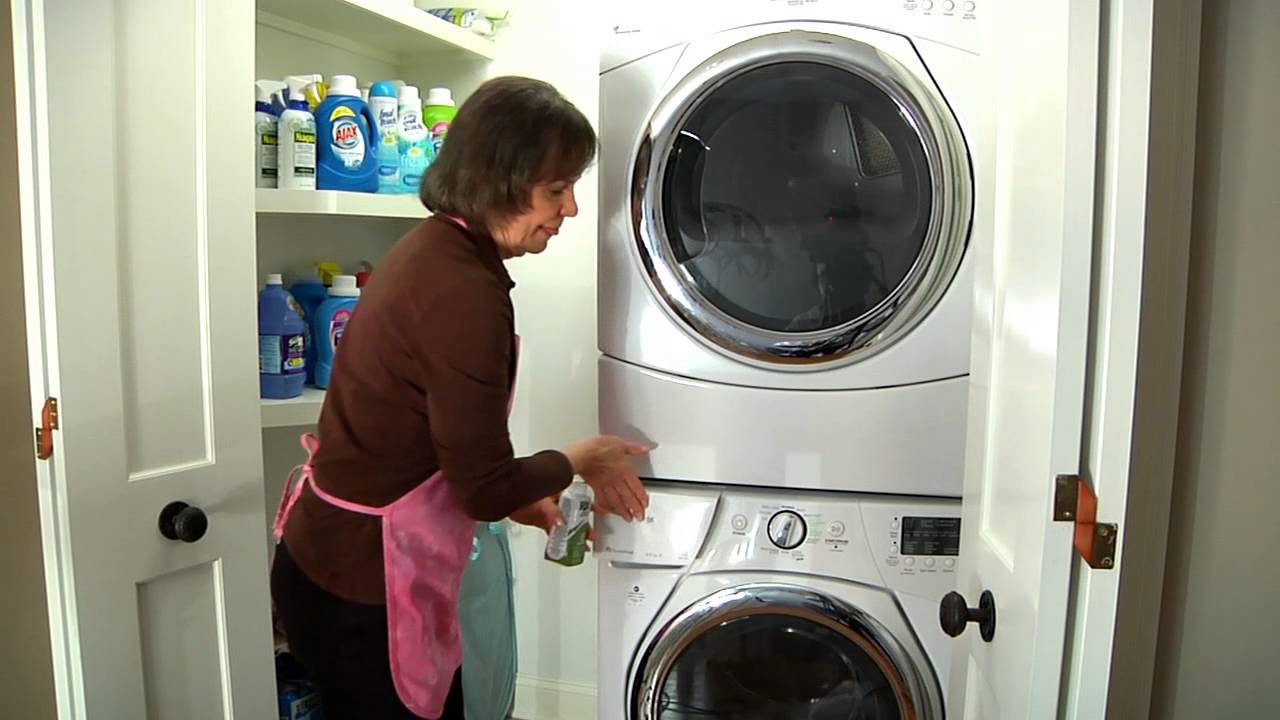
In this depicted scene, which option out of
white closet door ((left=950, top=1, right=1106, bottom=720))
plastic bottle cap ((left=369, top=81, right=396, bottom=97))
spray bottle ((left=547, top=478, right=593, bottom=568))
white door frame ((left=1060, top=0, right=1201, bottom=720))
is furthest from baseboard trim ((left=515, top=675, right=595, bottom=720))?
white door frame ((left=1060, top=0, right=1201, bottom=720))

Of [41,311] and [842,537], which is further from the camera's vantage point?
[842,537]

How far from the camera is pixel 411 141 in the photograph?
1906mm

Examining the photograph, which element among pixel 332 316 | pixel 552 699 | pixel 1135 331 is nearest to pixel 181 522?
pixel 332 316

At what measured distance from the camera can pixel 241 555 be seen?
1428 millimetres

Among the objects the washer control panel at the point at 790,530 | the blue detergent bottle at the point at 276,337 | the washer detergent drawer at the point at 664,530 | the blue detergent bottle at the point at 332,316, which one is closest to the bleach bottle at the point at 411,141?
the blue detergent bottle at the point at 332,316

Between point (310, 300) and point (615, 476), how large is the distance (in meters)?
0.75

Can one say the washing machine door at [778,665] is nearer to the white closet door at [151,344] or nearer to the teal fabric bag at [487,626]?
the teal fabric bag at [487,626]

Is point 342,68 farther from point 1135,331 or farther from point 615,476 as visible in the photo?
point 1135,331

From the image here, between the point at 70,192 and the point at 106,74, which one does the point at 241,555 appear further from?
the point at 106,74

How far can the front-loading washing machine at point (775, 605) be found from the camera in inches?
60.2

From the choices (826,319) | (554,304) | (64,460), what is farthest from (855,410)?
(64,460)

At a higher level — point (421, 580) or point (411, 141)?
point (411, 141)

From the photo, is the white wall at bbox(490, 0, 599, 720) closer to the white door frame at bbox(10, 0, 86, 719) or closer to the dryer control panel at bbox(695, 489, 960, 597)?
the dryer control panel at bbox(695, 489, 960, 597)

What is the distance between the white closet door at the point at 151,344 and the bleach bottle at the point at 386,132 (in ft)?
1.58
